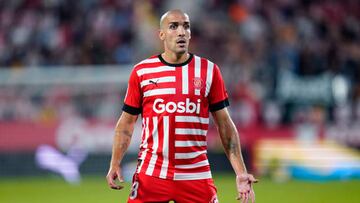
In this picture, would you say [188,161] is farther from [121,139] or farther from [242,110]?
[242,110]

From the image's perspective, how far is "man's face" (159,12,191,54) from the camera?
6770 mm

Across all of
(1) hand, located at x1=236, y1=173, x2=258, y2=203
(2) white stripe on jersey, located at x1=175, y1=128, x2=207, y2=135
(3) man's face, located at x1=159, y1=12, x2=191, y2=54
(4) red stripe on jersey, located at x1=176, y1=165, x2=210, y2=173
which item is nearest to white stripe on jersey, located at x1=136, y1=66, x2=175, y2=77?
(3) man's face, located at x1=159, y1=12, x2=191, y2=54

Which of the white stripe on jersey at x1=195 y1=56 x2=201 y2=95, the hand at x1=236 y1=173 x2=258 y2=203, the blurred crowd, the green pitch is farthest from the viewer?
the blurred crowd

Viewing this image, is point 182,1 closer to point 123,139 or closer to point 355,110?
point 355,110

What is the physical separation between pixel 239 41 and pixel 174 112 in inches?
519

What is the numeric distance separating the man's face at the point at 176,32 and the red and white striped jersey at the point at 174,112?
13 cm

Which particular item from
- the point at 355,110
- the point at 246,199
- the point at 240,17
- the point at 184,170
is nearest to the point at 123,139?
the point at 184,170

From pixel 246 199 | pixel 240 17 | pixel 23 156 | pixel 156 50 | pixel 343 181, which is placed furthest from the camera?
pixel 240 17

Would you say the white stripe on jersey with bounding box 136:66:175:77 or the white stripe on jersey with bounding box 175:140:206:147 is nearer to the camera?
the white stripe on jersey with bounding box 175:140:206:147

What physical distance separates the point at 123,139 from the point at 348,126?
36.6 ft

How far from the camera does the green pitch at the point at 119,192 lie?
13406 millimetres

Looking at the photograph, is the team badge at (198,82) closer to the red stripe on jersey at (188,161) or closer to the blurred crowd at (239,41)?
the red stripe on jersey at (188,161)

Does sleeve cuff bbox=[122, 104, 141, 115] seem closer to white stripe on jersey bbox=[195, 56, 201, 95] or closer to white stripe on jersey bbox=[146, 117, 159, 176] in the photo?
white stripe on jersey bbox=[146, 117, 159, 176]

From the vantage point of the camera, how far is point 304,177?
56.5 ft
